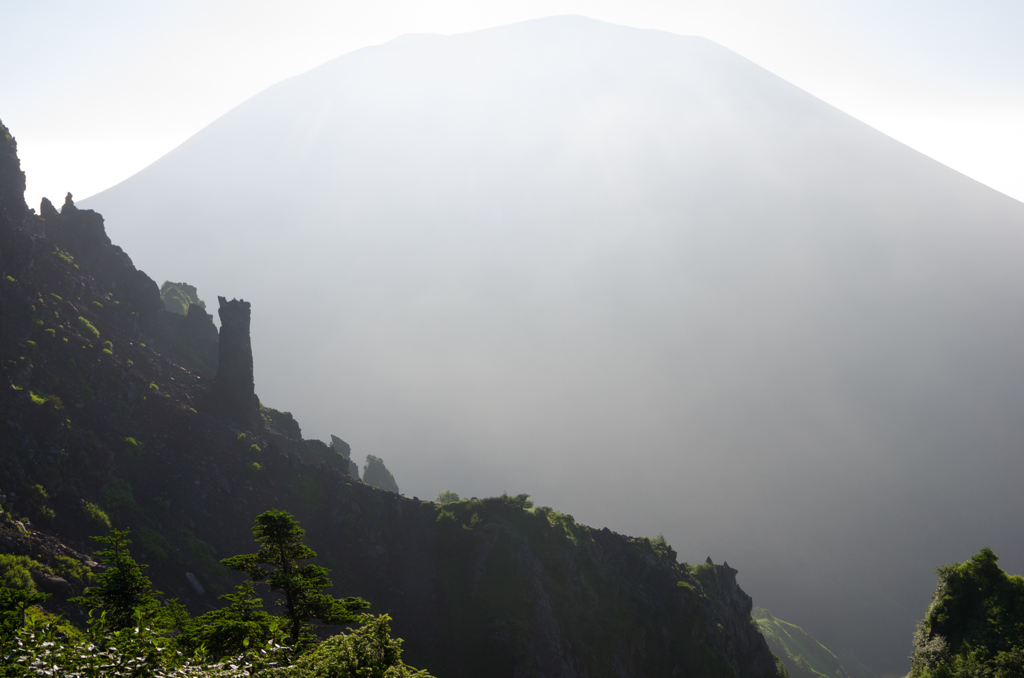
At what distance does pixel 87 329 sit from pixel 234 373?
13.4 metres

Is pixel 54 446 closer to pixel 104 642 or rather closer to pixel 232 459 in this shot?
pixel 232 459

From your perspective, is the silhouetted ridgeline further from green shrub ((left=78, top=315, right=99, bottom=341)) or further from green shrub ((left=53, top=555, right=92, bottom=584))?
green shrub ((left=53, top=555, right=92, bottom=584))

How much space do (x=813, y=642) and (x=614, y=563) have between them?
91.4 metres

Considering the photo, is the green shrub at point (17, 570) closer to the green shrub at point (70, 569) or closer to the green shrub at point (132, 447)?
the green shrub at point (70, 569)

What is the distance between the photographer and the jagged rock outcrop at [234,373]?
51844 millimetres

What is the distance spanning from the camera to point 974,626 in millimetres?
32969

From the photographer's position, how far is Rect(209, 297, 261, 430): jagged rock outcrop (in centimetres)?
5184

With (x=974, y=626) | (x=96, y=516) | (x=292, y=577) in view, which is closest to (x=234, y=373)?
(x=96, y=516)

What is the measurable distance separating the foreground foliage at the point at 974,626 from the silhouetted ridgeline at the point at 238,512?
678 inches

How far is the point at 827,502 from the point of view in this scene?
7387 inches

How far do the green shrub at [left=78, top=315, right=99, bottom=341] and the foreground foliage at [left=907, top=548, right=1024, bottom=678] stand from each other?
7577cm

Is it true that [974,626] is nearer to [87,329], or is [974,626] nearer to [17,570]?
[17,570]

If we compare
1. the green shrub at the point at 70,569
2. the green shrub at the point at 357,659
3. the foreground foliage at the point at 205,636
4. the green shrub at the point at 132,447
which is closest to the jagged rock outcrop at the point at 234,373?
the green shrub at the point at 132,447

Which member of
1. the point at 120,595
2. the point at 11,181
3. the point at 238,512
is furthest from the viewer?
the point at 11,181
